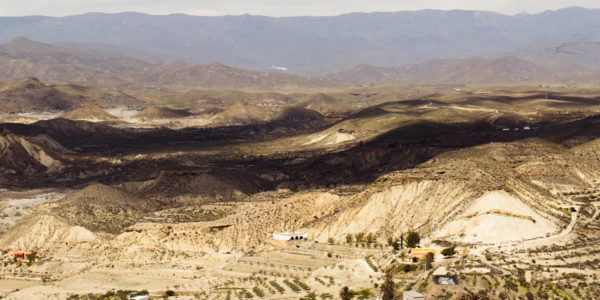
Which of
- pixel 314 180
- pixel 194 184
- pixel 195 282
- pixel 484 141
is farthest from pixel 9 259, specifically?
pixel 484 141

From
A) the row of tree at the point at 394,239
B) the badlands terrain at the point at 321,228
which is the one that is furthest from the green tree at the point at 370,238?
the badlands terrain at the point at 321,228

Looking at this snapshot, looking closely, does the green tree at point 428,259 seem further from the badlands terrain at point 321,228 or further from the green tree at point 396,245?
the green tree at point 396,245

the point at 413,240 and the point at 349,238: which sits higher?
the point at 413,240

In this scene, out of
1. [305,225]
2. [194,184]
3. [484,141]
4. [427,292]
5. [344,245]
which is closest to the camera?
[427,292]

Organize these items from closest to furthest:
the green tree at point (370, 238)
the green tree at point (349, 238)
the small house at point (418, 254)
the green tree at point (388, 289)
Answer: the green tree at point (388, 289) → the small house at point (418, 254) → the green tree at point (370, 238) → the green tree at point (349, 238)

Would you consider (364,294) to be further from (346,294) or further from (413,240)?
(413,240)

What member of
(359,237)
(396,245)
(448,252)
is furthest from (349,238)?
(448,252)

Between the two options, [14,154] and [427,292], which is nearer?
[427,292]

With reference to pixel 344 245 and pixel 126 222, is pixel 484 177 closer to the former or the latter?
pixel 344 245

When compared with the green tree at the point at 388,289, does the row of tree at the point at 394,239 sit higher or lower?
lower
